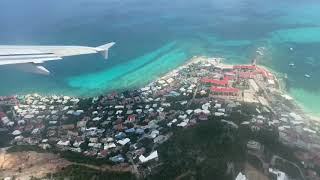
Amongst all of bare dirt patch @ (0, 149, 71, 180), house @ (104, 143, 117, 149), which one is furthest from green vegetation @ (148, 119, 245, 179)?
bare dirt patch @ (0, 149, 71, 180)

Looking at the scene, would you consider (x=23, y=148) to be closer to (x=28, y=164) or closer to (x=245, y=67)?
(x=28, y=164)

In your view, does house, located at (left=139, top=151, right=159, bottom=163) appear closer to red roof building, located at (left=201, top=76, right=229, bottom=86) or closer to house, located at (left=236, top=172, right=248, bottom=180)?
house, located at (left=236, top=172, right=248, bottom=180)

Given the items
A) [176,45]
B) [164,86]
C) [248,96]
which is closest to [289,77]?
[248,96]

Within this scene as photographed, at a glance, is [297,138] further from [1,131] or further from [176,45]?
[176,45]

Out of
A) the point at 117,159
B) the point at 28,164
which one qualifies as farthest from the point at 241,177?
the point at 28,164

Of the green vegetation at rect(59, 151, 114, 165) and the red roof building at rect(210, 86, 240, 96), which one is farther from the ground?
the red roof building at rect(210, 86, 240, 96)

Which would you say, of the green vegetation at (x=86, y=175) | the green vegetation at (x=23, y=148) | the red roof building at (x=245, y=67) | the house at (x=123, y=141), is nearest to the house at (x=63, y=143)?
the green vegetation at (x=23, y=148)

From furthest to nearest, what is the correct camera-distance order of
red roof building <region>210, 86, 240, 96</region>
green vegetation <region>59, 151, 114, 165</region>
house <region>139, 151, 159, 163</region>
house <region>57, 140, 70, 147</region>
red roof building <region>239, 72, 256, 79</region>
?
red roof building <region>239, 72, 256, 79</region>, red roof building <region>210, 86, 240, 96</region>, house <region>57, 140, 70, 147</region>, green vegetation <region>59, 151, 114, 165</region>, house <region>139, 151, 159, 163</region>
